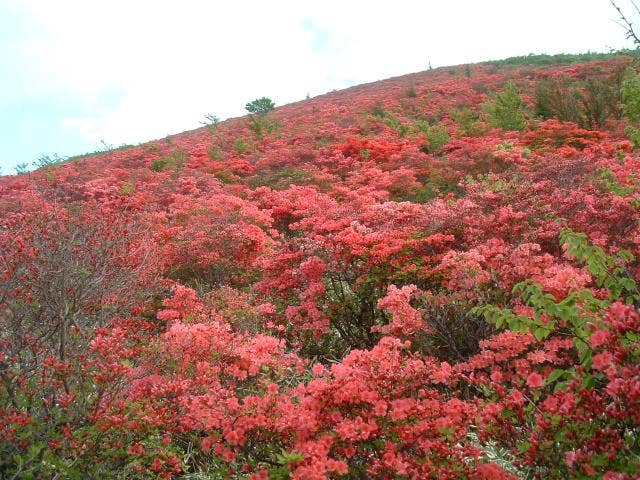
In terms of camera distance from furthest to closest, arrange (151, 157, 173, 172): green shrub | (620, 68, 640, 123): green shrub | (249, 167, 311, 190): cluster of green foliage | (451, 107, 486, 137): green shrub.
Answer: (151, 157, 173, 172): green shrub < (451, 107, 486, 137): green shrub < (249, 167, 311, 190): cluster of green foliage < (620, 68, 640, 123): green shrub

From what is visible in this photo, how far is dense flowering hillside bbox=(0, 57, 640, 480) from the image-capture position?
257cm

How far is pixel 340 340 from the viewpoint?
630cm

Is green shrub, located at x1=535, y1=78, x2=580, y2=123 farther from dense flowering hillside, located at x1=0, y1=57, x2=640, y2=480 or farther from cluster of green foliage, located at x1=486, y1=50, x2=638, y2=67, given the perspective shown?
cluster of green foliage, located at x1=486, y1=50, x2=638, y2=67

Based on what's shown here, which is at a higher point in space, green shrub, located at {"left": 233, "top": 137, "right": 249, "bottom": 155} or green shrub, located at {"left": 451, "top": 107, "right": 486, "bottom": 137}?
green shrub, located at {"left": 233, "top": 137, "right": 249, "bottom": 155}

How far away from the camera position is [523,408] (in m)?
2.60

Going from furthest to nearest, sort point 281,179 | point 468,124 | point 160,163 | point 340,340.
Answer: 1. point 160,163
2. point 468,124
3. point 281,179
4. point 340,340

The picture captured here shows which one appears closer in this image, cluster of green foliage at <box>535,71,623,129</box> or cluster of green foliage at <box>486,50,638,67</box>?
cluster of green foliage at <box>535,71,623,129</box>

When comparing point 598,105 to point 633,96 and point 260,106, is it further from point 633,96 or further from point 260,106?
point 260,106

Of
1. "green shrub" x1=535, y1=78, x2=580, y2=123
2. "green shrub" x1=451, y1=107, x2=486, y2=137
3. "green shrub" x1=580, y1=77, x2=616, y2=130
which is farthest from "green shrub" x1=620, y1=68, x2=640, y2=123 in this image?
"green shrub" x1=451, y1=107, x2=486, y2=137

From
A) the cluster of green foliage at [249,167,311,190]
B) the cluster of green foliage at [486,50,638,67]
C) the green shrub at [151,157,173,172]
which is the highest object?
the cluster of green foliage at [486,50,638,67]

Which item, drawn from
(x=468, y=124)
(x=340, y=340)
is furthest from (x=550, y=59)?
(x=340, y=340)

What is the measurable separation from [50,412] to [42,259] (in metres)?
1.23

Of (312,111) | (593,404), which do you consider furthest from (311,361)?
(312,111)

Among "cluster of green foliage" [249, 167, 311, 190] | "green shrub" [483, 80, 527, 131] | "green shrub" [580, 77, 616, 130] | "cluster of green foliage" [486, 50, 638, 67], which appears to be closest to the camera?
"cluster of green foliage" [249, 167, 311, 190]
